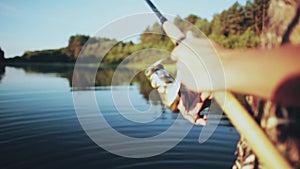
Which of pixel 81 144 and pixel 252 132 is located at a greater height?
pixel 252 132

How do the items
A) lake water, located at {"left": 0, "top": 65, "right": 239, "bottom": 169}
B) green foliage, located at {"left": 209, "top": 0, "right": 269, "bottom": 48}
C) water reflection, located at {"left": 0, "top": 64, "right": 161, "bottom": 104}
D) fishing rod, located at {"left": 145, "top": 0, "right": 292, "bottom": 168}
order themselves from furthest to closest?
green foliage, located at {"left": 209, "top": 0, "right": 269, "bottom": 48}, water reflection, located at {"left": 0, "top": 64, "right": 161, "bottom": 104}, lake water, located at {"left": 0, "top": 65, "right": 239, "bottom": 169}, fishing rod, located at {"left": 145, "top": 0, "right": 292, "bottom": 168}

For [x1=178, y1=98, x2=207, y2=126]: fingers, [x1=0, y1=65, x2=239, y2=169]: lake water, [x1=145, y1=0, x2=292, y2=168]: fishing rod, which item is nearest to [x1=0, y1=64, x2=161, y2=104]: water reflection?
[x1=178, y1=98, x2=207, y2=126]: fingers

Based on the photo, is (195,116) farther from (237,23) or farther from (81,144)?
(237,23)

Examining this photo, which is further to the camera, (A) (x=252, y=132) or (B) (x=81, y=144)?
(B) (x=81, y=144)

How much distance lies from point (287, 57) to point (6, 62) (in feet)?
282

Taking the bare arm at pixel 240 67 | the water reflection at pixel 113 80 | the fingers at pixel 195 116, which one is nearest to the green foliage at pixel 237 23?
the water reflection at pixel 113 80

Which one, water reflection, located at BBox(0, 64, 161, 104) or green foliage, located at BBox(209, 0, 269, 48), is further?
green foliage, located at BBox(209, 0, 269, 48)

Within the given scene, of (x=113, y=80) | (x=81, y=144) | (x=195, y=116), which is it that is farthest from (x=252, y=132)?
(x=113, y=80)

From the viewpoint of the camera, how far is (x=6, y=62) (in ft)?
249

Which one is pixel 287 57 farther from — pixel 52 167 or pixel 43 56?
pixel 43 56

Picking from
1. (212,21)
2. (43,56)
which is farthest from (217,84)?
(43,56)

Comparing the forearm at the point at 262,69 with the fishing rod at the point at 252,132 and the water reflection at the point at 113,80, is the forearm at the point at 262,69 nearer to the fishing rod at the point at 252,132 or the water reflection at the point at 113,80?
the fishing rod at the point at 252,132

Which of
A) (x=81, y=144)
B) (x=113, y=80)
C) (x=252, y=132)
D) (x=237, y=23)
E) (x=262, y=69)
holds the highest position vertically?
(x=237, y=23)

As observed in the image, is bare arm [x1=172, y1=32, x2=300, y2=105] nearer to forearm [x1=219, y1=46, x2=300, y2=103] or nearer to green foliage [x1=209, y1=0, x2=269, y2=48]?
forearm [x1=219, y1=46, x2=300, y2=103]
